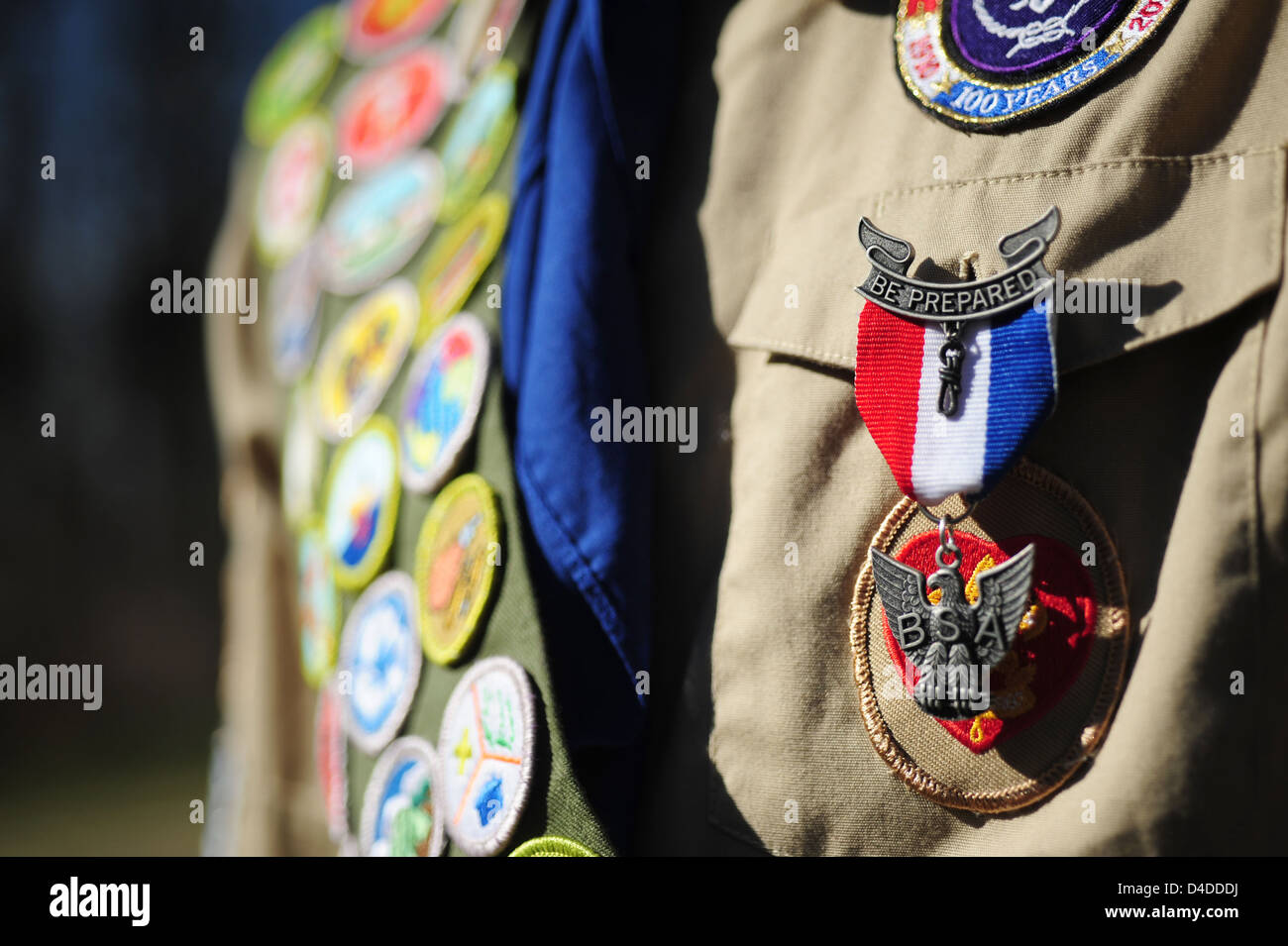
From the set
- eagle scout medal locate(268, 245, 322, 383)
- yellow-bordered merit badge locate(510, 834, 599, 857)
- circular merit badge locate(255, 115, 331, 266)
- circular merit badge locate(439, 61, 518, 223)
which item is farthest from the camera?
circular merit badge locate(255, 115, 331, 266)

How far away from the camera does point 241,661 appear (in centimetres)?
147

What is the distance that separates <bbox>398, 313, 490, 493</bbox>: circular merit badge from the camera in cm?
102

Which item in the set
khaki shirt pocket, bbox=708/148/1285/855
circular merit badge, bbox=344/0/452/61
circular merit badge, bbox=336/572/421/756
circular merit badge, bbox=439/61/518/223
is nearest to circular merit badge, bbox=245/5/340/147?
circular merit badge, bbox=344/0/452/61

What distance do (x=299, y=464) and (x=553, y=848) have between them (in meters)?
0.70

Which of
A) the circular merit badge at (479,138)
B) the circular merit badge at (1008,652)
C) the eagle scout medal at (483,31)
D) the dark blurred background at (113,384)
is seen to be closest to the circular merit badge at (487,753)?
the circular merit badge at (1008,652)

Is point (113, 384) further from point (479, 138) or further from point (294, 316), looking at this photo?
point (479, 138)

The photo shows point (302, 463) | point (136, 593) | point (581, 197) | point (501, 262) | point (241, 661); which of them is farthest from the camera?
point (136, 593)

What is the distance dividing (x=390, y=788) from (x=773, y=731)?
405mm

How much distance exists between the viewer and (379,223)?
1.34m

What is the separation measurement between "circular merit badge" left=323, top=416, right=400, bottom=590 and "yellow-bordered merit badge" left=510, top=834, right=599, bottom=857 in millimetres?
389

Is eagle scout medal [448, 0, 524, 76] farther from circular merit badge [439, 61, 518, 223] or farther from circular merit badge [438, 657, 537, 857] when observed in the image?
circular merit badge [438, 657, 537, 857]

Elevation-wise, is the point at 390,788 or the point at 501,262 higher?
the point at 501,262
